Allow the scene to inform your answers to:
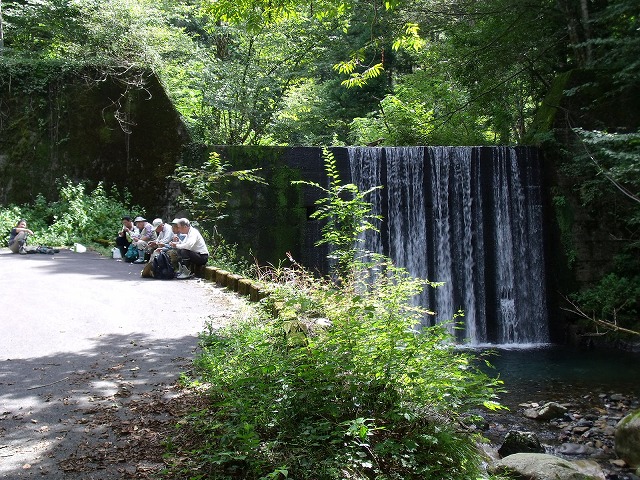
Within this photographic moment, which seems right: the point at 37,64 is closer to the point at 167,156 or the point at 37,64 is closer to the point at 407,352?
the point at 167,156

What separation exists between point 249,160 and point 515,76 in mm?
8195

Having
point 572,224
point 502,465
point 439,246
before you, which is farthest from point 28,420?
point 572,224

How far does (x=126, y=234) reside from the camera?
13227mm

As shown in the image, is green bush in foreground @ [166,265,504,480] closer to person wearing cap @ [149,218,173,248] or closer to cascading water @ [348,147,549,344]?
person wearing cap @ [149,218,173,248]

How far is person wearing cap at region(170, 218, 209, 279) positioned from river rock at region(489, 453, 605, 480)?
21.8 ft

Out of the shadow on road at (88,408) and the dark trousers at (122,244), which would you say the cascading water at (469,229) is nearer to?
the dark trousers at (122,244)

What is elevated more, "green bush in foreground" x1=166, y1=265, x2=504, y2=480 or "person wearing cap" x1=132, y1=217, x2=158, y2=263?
"person wearing cap" x1=132, y1=217, x2=158, y2=263

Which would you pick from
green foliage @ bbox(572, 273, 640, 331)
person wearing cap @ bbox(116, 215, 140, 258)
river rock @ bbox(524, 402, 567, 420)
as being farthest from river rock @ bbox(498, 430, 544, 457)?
person wearing cap @ bbox(116, 215, 140, 258)

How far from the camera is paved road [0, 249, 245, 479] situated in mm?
3883

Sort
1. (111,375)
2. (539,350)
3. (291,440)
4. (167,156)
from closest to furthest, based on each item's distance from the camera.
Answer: (291,440), (111,375), (539,350), (167,156)

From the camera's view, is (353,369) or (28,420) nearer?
(353,369)

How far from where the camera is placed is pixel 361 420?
3.21m

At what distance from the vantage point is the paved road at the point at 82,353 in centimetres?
388

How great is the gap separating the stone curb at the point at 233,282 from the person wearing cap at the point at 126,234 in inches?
101
